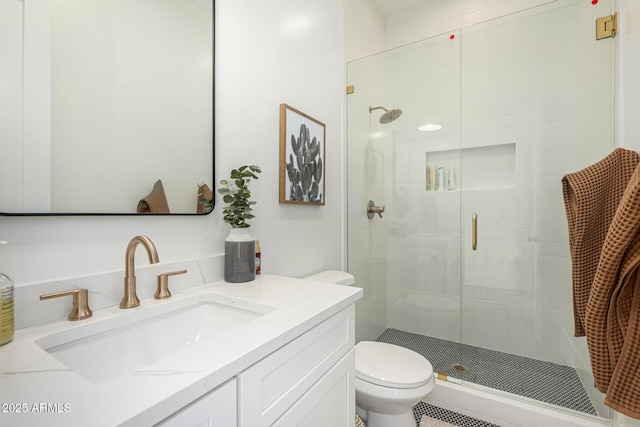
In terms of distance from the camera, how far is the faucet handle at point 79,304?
68 cm

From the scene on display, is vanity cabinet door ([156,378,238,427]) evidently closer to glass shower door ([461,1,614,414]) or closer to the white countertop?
the white countertop

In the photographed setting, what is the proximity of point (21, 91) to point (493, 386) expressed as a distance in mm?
2204

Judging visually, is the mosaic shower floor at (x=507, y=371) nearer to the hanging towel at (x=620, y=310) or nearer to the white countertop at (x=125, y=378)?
the hanging towel at (x=620, y=310)

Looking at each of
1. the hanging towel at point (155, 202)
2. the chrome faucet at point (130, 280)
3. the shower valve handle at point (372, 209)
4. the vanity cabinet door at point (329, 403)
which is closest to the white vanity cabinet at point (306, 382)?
the vanity cabinet door at point (329, 403)

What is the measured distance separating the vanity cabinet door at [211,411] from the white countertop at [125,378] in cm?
2

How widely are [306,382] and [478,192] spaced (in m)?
1.78

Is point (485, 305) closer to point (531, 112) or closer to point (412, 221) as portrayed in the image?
point (412, 221)

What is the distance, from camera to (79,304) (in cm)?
69

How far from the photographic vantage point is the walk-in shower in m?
1.73

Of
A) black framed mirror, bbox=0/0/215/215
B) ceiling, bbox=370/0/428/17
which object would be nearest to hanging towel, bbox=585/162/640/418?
black framed mirror, bbox=0/0/215/215

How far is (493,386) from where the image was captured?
5.17ft

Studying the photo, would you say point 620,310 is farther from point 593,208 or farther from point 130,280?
point 130,280

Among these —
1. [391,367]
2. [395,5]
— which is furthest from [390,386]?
[395,5]

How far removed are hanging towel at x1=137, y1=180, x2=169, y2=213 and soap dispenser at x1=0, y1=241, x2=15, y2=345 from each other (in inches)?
13.3
